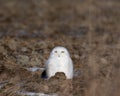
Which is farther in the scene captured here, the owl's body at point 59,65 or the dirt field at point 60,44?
the owl's body at point 59,65

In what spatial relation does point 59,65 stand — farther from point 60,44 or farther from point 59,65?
point 60,44

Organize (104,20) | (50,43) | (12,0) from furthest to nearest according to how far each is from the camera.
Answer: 1. (12,0)
2. (104,20)
3. (50,43)

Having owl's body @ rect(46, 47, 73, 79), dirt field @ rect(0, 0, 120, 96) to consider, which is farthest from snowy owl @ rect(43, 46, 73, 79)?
dirt field @ rect(0, 0, 120, 96)

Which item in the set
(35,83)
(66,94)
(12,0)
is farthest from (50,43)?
(12,0)

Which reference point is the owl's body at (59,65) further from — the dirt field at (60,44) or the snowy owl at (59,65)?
the dirt field at (60,44)

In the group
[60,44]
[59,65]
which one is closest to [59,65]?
[59,65]

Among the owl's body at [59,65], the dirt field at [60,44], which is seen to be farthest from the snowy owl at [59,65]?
the dirt field at [60,44]

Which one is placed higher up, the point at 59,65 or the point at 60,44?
the point at 60,44

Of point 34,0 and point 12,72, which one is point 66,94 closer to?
point 12,72
